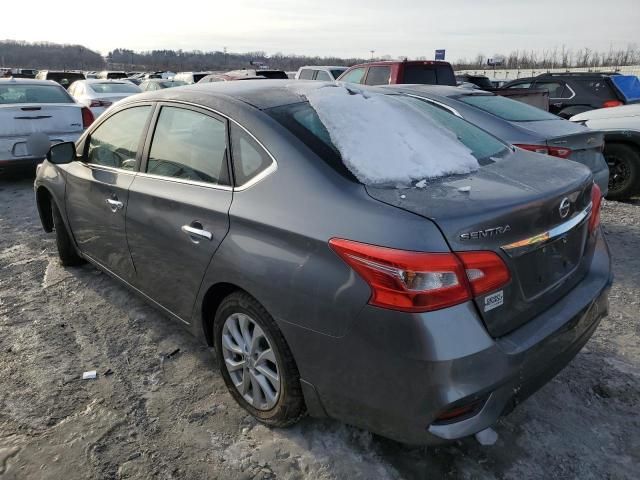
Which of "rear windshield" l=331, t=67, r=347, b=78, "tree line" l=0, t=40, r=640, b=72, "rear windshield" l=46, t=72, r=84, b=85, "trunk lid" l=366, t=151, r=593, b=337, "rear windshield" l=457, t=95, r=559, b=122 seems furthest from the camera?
"tree line" l=0, t=40, r=640, b=72

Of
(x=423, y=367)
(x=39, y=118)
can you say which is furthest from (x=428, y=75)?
(x=423, y=367)

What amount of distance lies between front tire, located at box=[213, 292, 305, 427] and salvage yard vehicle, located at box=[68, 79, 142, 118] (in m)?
10.00

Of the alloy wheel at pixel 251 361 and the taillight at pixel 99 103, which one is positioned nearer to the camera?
the alloy wheel at pixel 251 361

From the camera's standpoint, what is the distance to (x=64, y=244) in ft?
14.6

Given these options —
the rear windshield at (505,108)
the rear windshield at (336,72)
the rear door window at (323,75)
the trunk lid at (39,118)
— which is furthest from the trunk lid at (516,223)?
the rear windshield at (336,72)

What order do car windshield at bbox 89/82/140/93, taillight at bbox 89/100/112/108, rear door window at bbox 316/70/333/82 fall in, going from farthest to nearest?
rear door window at bbox 316/70/333/82 < car windshield at bbox 89/82/140/93 < taillight at bbox 89/100/112/108

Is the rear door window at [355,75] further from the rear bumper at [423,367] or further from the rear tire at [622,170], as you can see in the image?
the rear bumper at [423,367]

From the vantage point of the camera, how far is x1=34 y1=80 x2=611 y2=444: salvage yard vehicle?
1832 mm

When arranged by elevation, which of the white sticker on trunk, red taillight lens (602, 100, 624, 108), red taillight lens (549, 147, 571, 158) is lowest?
the white sticker on trunk

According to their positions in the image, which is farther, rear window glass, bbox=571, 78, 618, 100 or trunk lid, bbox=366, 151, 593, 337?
rear window glass, bbox=571, 78, 618, 100

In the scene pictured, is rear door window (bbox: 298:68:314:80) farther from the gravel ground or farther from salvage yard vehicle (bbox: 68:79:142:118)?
the gravel ground

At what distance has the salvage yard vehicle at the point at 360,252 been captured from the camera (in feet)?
6.01

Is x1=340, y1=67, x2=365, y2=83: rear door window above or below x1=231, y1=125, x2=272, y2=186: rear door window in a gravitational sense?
above

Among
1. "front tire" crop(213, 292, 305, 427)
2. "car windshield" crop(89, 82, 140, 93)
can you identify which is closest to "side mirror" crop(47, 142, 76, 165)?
"front tire" crop(213, 292, 305, 427)
